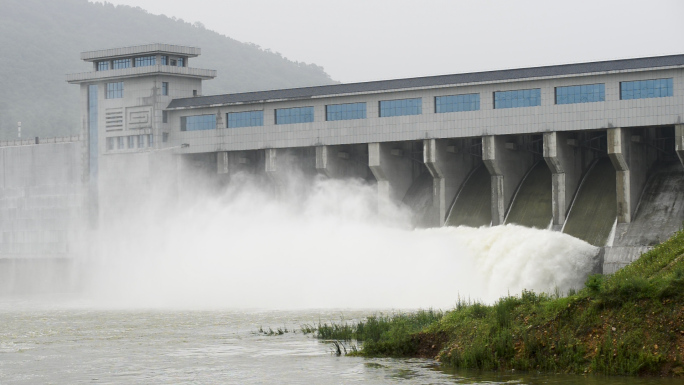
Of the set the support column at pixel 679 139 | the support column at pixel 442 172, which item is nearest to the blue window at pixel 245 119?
the support column at pixel 442 172

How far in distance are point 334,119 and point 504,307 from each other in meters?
45.6

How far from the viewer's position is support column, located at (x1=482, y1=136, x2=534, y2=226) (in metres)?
68.4

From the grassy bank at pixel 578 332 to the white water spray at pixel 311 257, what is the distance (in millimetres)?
18808

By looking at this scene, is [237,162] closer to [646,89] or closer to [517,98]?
[517,98]

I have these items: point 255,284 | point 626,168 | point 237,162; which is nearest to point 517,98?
point 626,168

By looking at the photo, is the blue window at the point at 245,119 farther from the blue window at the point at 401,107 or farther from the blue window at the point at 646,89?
the blue window at the point at 646,89

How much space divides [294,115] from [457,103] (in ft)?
43.8

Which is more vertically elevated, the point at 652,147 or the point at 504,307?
the point at 652,147

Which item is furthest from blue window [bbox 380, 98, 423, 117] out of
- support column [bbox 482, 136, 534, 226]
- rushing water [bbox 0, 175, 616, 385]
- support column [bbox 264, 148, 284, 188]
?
support column [bbox 264, 148, 284, 188]

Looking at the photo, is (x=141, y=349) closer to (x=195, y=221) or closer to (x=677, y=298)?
(x=677, y=298)

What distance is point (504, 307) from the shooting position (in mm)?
32625

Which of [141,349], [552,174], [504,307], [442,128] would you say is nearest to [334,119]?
[442,128]

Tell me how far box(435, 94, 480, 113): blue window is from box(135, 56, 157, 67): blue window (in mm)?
25029

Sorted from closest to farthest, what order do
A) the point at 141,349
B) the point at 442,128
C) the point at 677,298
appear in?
1. the point at 677,298
2. the point at 141,349
3. the point at 442,128
